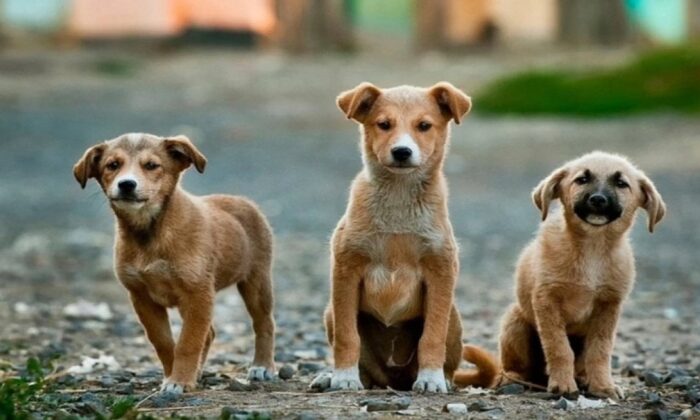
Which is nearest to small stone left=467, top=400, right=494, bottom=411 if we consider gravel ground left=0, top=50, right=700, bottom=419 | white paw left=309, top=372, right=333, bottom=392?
gravel ground left=0, top=50, right=700, bottom=419

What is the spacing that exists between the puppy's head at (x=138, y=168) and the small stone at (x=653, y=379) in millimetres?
2463

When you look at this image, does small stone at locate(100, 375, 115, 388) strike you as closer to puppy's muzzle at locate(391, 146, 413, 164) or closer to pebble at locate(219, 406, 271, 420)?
pebble at locate(219, 406, 271, 420)

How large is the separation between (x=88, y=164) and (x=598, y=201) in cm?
236

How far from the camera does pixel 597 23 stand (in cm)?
3103

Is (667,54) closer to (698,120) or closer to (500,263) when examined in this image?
(698,120)

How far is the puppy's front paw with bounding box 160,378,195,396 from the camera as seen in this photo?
727 centimetres

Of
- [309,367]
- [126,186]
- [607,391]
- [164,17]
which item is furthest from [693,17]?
[126,186]

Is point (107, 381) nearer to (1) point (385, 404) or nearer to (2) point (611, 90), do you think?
(1) point (385, 404)

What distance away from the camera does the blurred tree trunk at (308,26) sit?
30984mm

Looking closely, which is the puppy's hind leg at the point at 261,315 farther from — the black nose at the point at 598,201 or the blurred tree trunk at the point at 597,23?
the blurred tree trunk at the point at 597,23

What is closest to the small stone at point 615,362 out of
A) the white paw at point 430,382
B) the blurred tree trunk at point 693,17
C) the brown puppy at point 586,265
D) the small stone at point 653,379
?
the small stone at point 653,379

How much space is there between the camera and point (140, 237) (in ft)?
24.5

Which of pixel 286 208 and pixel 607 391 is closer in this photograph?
pixel 607 391

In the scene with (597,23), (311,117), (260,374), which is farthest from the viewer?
(597,23)
